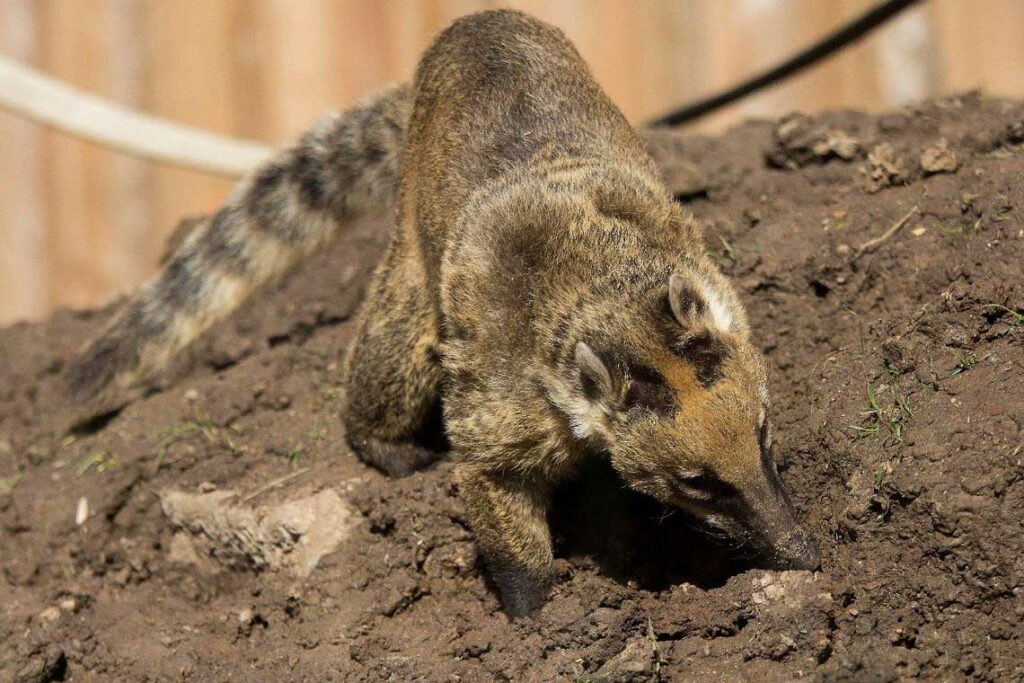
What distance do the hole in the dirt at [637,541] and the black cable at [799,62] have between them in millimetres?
Result: 5695

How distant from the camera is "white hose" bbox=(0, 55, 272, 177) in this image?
1017 centimetres

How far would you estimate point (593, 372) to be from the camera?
5.04 metres

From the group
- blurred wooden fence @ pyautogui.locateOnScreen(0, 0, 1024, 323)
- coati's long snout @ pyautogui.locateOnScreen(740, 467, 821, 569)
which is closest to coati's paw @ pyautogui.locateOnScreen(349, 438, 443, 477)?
coati's long snout @ pyautogui.locateOnScreen(740, 467, 821, 569)

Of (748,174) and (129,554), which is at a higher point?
(748,174)

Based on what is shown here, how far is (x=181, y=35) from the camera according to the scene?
1039cm

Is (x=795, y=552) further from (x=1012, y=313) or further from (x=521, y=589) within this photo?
(x=1012, y=313)

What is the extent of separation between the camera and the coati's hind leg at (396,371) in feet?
20.7

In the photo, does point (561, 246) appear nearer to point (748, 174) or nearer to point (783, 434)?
point (783, 434)

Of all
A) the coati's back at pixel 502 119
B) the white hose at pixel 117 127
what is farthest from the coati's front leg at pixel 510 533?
the white hose at pixel 117 127

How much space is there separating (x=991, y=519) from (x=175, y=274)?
511 cm

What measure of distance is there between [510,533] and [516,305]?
109 cm

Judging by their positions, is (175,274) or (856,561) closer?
(856,561)

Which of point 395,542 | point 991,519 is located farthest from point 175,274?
point 991,519

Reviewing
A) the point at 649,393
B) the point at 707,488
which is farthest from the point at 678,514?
A: the point at 649,393
